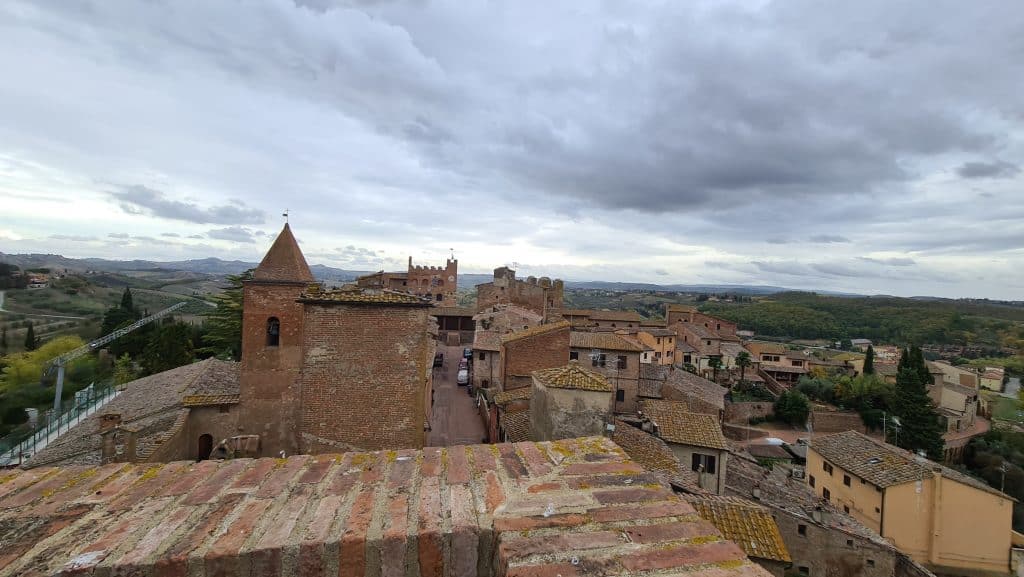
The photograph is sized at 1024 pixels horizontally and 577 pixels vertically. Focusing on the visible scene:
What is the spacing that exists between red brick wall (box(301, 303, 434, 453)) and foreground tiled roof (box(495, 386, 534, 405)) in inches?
448

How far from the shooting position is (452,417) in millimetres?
26453

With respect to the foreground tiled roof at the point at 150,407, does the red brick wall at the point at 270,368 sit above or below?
above

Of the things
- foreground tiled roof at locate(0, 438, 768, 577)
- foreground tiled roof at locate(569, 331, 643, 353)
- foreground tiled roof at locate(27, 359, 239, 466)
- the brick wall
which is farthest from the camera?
the brick wall

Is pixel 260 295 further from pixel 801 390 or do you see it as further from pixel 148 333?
pixel 801 390

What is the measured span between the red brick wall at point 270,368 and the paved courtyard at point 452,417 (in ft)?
22.4

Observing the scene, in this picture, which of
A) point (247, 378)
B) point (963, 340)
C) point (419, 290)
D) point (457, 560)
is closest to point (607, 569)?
point (457, 560)

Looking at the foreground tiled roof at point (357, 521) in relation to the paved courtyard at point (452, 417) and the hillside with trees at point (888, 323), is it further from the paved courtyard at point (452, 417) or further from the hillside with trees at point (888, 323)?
the hillside with trees at point (888, 323)

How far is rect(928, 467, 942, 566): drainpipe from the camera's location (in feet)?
68.1

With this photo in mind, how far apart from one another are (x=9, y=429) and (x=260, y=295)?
33.7m

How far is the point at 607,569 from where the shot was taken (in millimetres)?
2607

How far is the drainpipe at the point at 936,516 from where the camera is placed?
20.8 m

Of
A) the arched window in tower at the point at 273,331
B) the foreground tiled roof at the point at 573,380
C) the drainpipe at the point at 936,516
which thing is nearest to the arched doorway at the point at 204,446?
the arched window in tower at the point at 273,331

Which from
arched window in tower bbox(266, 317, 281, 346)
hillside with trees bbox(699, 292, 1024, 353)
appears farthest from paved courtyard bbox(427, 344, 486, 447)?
hillside with trees bbox(699, 292, 1024, 353)

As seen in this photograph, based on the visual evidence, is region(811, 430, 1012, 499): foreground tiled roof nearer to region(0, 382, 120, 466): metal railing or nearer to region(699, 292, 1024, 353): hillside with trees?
region(0, 382, 120, 466): metal railing
